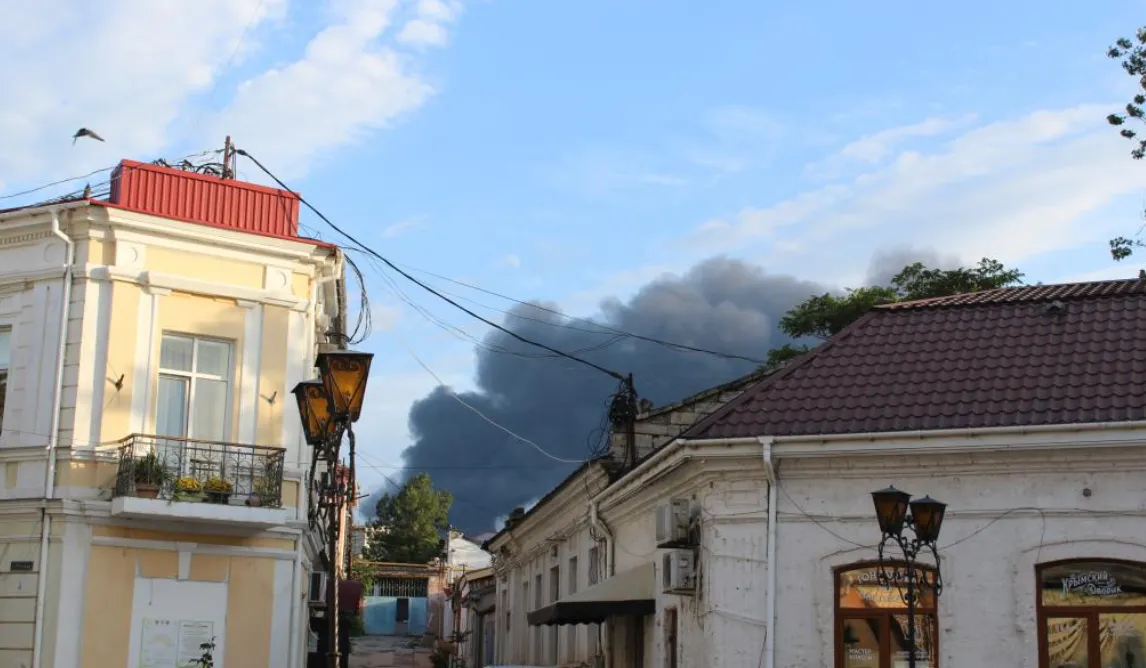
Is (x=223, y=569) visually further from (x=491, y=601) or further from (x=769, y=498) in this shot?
(x=491, y=601)

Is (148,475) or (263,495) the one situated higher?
(148,475)

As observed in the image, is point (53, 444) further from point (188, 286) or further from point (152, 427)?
point (188, 286)

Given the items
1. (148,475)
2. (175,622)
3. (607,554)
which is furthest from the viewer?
(607,554)

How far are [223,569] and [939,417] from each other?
32.6ft

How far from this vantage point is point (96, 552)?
18266mm

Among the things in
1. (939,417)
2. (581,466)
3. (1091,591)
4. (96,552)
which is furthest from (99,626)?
(1091,591)

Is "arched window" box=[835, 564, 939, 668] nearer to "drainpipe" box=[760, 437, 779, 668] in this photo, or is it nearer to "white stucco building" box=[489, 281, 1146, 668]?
"white stucco building" box=[489, 281, 1146, 668]

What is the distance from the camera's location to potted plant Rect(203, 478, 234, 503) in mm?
18578

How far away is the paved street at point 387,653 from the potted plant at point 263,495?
23921 millimetres

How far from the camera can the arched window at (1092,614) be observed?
48.1 feet

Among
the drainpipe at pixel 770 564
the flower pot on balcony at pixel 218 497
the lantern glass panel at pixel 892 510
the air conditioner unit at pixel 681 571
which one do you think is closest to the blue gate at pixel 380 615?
the flower pot on balcony at pixel 218 497

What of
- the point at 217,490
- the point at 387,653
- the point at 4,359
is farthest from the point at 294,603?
the point at 387,653

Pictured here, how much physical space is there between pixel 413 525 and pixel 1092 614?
59.5m

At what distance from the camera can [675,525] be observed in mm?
16719
